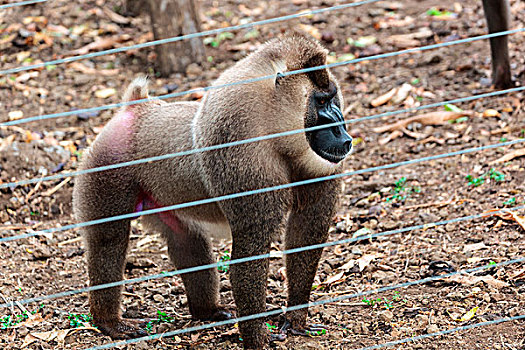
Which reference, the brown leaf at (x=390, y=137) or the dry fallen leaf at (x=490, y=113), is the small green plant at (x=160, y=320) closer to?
the brown leaf at (x=390, y=137)

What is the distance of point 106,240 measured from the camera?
13.8 ft

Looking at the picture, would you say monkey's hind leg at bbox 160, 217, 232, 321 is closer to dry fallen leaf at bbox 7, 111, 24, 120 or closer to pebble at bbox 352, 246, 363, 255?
pebble at bbox 352, 246, 363, 255

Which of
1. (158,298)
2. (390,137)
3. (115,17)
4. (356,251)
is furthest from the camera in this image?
(115,17)

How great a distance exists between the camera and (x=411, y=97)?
6.87 m

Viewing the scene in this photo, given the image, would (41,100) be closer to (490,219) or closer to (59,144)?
(59,144)

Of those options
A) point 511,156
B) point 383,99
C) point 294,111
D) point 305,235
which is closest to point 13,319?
point 305,235

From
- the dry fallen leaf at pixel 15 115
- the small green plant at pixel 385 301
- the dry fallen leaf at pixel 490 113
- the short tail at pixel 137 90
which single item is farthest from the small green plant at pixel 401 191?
the dry fallen leaf at pixel 15 115

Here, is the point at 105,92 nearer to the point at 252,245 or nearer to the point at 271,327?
the point at 271,327

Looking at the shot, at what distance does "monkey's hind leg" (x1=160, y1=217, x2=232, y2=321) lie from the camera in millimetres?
4426

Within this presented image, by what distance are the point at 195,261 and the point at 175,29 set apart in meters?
3.73

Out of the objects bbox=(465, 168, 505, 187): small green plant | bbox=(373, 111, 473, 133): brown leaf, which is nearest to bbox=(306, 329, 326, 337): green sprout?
bbox=(465, 168, 505, 187): small green plant

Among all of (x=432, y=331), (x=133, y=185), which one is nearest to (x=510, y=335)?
(x=432, y=331)

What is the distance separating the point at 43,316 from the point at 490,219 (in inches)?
123

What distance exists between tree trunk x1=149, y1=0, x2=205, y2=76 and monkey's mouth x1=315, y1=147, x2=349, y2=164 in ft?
Result: 13.7
